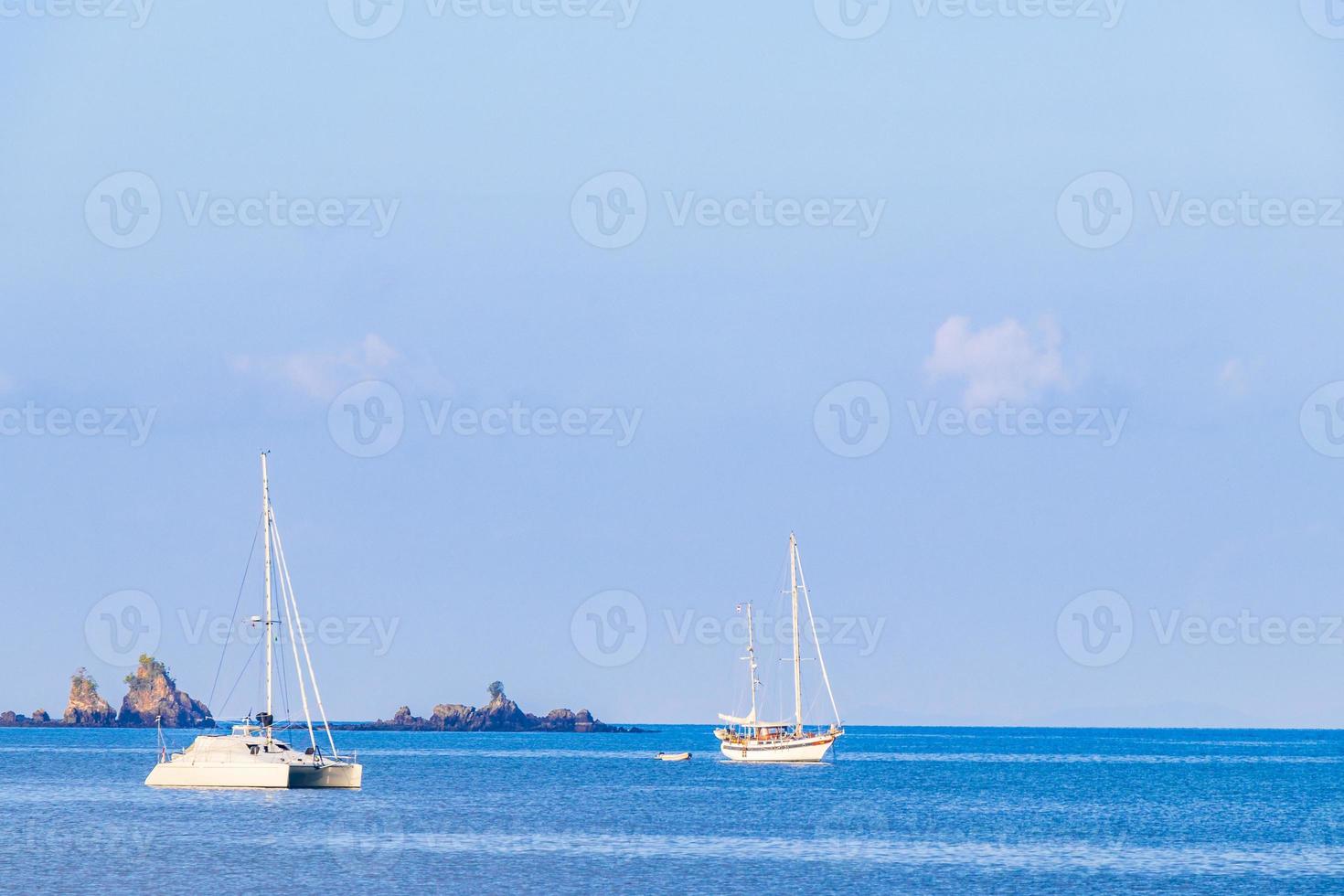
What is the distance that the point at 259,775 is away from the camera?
10144cm

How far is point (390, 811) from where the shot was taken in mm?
100938

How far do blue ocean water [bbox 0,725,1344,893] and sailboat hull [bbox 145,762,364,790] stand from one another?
4.35 feet

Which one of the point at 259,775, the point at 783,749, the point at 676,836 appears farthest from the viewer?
the point at 783,749

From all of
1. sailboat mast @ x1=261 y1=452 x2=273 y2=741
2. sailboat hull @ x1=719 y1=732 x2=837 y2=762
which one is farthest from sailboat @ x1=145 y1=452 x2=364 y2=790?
sailboat hull @ x1=719 y1=732 x2=837 y2=762

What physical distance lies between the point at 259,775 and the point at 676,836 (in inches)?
1105

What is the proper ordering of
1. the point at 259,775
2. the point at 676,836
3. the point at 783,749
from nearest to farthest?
the point at 676,836
the point at 259,775
the point at 783,749

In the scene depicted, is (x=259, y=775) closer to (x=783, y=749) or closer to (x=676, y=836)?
(x=676, y=836)

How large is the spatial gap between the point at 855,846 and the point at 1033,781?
7252 cm

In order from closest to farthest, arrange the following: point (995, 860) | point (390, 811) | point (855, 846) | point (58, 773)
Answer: point (995, 860) < point (855, 846) < point (390, 811) < point (58, 773)

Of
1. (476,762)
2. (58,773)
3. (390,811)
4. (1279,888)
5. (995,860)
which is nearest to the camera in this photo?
(1279,888)

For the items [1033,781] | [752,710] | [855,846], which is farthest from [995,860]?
[752,710]

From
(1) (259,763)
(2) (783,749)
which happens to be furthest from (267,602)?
(2) (783,749)

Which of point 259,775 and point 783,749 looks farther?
point 783,749

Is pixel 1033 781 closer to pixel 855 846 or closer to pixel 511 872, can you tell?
pixel 855 846
